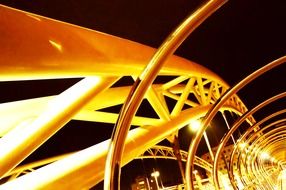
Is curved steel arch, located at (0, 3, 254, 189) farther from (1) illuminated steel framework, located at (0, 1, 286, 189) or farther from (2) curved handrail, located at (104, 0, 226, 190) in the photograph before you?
(2) curved handrail, located at (104, 0, 226, 190)

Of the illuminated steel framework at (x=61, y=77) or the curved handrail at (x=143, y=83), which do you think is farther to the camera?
the illuminated steel framework at (x=61, y=77)

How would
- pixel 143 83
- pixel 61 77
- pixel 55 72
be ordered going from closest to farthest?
pixel 143 83
pixel 55 72
pixel 61 77

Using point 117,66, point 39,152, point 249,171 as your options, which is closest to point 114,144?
point 117,66

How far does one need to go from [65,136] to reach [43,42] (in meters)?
8.27

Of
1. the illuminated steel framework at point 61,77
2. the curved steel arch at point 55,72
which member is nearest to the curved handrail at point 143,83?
the illuminated steel framework at point 61,77

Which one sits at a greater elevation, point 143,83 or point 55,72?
point 55,72

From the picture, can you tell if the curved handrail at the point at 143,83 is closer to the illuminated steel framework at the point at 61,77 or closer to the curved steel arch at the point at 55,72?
the illuminated steel framework at the point at 61,77

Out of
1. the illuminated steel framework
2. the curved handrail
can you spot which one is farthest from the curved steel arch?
the curved handrail

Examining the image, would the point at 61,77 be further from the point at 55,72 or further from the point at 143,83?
the point at 143,83

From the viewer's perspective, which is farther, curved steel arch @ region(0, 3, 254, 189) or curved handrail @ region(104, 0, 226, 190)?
curved steel arch @ region(0, 3, 254, 189)

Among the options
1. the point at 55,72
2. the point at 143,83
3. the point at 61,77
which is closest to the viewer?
the point at 143,83

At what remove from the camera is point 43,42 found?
1363mm

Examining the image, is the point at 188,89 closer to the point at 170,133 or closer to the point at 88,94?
the point at 170,133

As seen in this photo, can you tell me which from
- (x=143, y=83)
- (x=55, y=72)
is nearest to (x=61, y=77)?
(x=55, y=72)
